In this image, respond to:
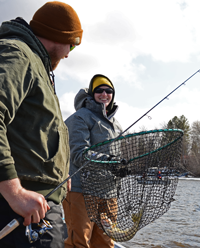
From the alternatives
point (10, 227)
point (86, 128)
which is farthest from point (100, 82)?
point (10, 227)

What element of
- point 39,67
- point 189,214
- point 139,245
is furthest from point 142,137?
point 189,214

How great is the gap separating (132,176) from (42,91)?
4.85 feet

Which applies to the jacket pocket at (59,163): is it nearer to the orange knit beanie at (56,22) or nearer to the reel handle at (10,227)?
the reel handle at (10,227)

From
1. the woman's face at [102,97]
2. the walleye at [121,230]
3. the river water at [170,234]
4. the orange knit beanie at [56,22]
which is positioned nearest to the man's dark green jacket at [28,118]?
the orange knit beanie at [56,22]

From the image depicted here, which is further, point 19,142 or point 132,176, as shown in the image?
point 132,176

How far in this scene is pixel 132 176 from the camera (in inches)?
104

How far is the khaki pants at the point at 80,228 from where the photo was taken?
3000 mm

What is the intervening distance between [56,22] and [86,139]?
155 cm

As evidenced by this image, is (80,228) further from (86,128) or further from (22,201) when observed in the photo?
(22,201)

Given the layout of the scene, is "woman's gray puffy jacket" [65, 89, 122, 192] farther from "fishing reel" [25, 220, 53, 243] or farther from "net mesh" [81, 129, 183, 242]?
"fishing reel" [25, 220, 53, 243]

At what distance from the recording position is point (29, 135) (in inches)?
59.3

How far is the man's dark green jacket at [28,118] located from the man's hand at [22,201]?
46 millimetres

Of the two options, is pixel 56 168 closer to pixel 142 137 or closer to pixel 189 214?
pixel 142 137

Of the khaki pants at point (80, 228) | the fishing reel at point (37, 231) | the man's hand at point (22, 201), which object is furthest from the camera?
the khaki pants at point (80, 228)
